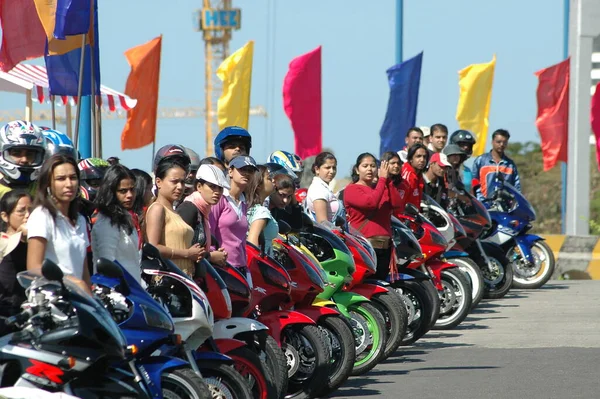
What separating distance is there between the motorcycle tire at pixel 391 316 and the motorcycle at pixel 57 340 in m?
5.32

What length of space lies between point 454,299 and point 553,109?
10801 mm

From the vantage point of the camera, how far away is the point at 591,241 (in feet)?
69.6

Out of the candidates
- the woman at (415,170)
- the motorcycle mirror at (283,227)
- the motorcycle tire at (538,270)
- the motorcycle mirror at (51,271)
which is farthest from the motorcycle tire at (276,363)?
the motorcycle tire at (538,270)

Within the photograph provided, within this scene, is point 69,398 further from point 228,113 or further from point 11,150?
point 228,113

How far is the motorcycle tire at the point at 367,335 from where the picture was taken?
35.5ft

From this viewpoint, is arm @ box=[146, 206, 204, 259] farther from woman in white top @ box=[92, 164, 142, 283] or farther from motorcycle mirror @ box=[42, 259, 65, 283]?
motorcycle mirror @ box=[42, 259, 65, 283]

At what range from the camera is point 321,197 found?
1169cm

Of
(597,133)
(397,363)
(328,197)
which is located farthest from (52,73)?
(597,133)

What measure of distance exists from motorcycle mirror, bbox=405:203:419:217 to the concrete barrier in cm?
814

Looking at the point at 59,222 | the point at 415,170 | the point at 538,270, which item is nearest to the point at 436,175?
the point at 415,170

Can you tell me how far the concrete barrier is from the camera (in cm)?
2125

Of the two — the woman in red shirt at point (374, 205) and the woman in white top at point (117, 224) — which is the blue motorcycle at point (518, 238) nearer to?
the woman in red shirt at point (374, 205)

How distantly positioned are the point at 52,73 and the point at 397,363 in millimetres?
4551

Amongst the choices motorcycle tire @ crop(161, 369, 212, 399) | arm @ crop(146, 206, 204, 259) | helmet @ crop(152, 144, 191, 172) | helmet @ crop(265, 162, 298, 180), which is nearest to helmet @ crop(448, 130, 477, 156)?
helmet @ crop(265, 162, 298, 180)
